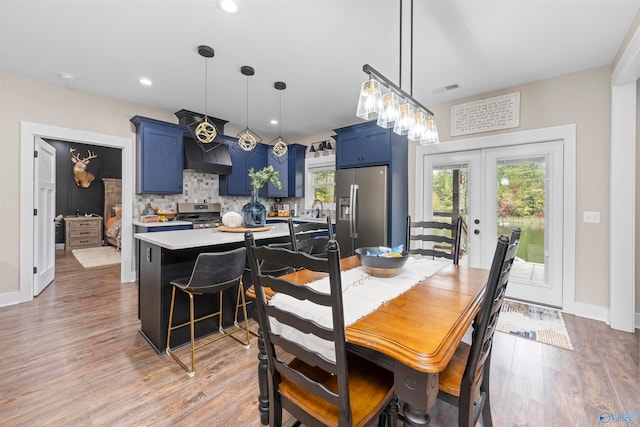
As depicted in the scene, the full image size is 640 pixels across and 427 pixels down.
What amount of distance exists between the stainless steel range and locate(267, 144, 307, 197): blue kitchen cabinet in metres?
1.23

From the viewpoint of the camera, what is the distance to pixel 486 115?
11.5 ft

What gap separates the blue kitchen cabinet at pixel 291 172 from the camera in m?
5.74

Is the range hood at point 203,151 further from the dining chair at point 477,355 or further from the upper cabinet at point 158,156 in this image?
the dining chair at point 477,355

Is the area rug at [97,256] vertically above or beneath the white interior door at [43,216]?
beneath

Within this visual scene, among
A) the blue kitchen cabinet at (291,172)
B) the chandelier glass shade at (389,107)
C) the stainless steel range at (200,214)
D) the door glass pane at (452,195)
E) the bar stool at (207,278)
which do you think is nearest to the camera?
the chandelier glass shade at (389,107)

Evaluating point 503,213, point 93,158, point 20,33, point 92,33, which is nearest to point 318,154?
point 503,213

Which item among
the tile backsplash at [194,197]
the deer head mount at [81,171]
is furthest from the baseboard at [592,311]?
the deer head mount at [81,171]

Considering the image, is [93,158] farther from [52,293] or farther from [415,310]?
[415,310]

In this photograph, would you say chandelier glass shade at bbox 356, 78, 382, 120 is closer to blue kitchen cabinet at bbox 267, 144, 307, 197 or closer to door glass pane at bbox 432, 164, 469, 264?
door glass pane at bbox 432, 164, 469, 264

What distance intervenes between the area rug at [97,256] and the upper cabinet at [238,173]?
269 centimetres

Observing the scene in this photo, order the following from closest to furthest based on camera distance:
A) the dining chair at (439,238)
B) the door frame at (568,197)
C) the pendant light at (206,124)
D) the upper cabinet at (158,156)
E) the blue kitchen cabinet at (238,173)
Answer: the dining chair at (439,238) < the pendant light at (206,124) < the door frame at (568,197) < the upper cabinet at (158,156) < the blue kitchen cabinet at (238,173)

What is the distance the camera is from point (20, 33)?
8.03 feet

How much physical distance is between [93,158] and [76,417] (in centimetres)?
807

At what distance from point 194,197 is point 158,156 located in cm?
100
